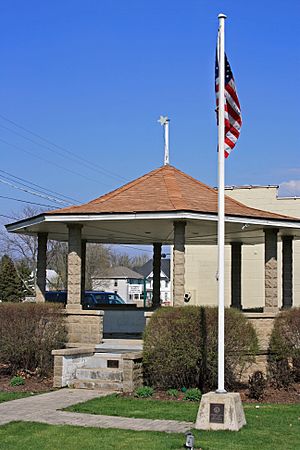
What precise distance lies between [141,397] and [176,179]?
8333 mm

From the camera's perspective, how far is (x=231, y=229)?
19.3 metres

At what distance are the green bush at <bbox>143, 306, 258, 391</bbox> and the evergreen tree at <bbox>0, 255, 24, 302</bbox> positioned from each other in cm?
4828

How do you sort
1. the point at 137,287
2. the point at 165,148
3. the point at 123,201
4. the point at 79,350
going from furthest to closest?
the point at 137,287, the point at 165,148, the point at 123,201, the point at 79,350

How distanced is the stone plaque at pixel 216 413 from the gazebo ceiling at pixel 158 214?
667 centimetres

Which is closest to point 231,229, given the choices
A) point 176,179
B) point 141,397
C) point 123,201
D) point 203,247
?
point 176,179

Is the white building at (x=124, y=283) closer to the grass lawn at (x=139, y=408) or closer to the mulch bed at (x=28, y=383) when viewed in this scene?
the mulch bed at (x=28, y=383)

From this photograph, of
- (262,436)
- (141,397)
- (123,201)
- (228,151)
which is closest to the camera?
(262,436)

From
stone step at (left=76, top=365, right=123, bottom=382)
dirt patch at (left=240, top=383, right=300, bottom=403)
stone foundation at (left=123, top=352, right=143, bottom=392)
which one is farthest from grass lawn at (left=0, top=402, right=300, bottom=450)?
stone step at (left=76, top=365, right=123, bottom=382)

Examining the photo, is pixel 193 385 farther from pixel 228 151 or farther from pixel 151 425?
pixel 228 151

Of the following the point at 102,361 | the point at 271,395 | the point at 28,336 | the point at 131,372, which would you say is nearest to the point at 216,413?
the point at 131,372

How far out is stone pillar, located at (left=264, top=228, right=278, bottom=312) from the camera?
17422mm

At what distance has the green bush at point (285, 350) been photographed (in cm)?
1432

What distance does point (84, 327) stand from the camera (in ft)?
53.0

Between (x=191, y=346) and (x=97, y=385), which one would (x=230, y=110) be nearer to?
(x=191, y=346)
